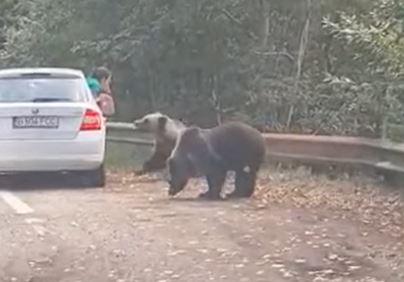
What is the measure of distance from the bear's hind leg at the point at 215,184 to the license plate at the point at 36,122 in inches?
103

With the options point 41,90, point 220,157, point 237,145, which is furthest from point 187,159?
point 41,90

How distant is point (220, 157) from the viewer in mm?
13086

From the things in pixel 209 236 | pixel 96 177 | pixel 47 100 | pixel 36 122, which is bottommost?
pixel 96 177

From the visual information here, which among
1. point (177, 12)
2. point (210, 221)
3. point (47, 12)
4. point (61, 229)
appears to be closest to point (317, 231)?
point (210, 221)

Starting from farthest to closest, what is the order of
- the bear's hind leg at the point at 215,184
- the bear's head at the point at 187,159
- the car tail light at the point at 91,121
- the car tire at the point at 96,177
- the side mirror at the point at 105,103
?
the side mirror at the point at 105,103
the car tire at the point at 96,177
the car tail light at the point at 91,121
the bear's head at the point at 187,159
the bear's hind leg at the point at 215,184

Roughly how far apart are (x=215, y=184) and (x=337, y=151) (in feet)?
8.33

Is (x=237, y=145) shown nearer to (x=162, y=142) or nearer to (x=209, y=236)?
(x=209, y=236)

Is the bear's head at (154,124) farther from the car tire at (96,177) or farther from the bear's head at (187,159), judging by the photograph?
the bear's head at (187,159)

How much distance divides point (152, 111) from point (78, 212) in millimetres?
12323

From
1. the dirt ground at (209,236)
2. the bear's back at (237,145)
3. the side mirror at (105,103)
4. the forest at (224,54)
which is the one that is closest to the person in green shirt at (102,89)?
the side mirror at (105,103)

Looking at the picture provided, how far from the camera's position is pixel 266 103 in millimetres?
21562

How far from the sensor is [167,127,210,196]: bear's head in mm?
13039

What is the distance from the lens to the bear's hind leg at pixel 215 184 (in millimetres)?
12938

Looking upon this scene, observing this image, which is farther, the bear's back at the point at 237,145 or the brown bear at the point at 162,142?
the brown bear at the point at 162,142
